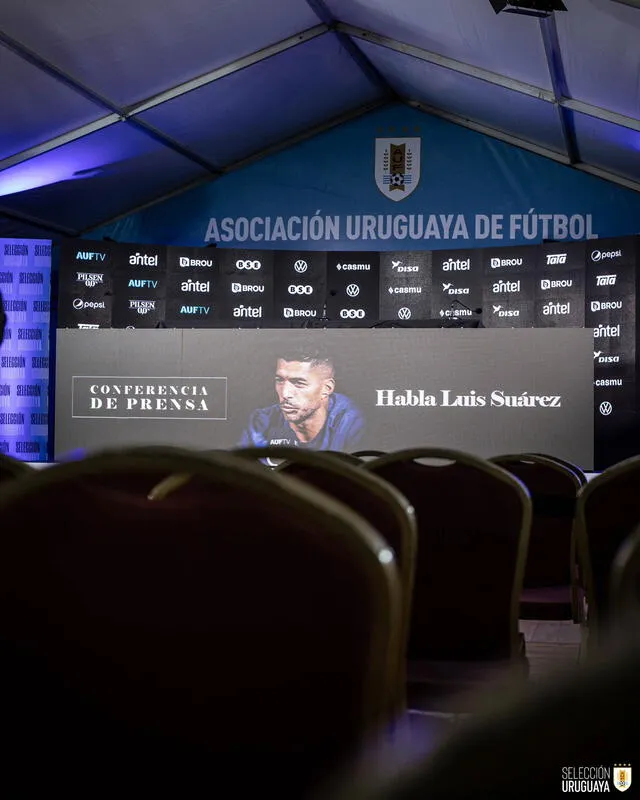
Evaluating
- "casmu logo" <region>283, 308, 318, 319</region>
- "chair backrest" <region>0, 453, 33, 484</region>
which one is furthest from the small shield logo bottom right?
"casmu logo" <region>283, 308, 318, 319</region>

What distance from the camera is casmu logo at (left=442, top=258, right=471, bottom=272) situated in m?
9.73

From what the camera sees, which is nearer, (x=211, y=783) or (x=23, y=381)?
(x=211, y=783)

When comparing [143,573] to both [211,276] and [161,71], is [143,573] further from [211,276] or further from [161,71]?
[211,276]

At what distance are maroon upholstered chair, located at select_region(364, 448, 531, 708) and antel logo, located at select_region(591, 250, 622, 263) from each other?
7.60 meters

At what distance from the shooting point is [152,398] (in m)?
6.81

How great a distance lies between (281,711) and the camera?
808mm

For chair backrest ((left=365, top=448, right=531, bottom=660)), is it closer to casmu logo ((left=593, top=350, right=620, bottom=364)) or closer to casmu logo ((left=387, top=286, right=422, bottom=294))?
casmu logo ((left=593, top=350, right=620, bottom=364))

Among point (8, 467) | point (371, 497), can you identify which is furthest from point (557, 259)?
point (8, 467)

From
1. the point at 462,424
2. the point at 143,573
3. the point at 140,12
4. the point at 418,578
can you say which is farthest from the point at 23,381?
the point at 143,573

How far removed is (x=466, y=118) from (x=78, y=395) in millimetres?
6108

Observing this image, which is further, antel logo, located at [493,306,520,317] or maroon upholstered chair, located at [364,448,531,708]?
antel logo, located at [493,306,520,317]

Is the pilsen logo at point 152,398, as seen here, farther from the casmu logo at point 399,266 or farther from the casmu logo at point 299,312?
the casmu logo at point 399,266

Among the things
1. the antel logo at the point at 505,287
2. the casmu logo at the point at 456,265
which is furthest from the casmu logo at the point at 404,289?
the antel logo at the point at 505,287
